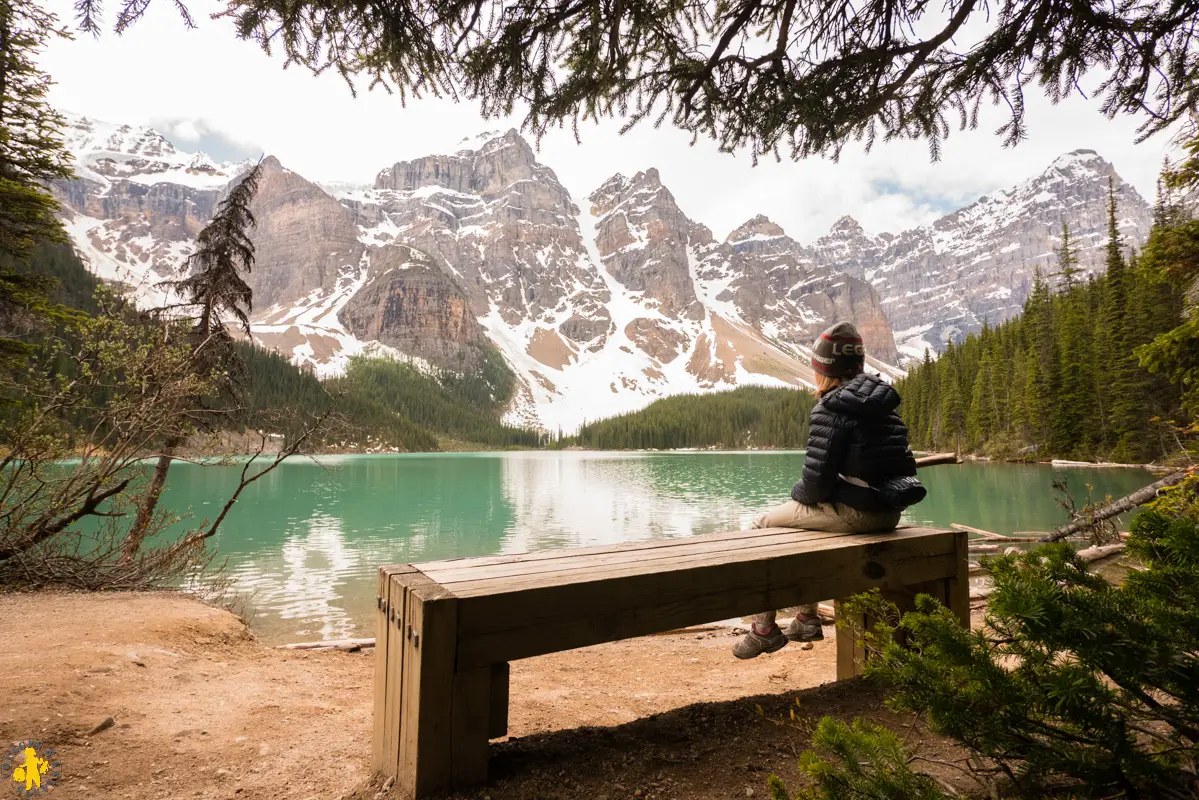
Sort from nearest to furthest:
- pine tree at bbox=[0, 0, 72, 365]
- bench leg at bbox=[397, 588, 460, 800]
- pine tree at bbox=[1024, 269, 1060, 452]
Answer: bench leg at bbox=[397, 588, 460, 800], pine tree at bbox=[0, 0, 72, 365], pine tree at bbox=[1024, 269, 1060, 452]

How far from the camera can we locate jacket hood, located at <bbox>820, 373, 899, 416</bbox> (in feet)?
9.61

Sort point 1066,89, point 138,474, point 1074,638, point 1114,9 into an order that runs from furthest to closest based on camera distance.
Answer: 1. point 138,474
2. point 1066,89
3. point 1114,9
4. point 1074,638

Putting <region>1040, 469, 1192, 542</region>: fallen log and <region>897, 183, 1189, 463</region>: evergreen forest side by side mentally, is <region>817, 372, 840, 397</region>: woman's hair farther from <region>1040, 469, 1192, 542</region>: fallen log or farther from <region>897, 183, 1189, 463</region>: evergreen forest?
<region>897, 183, 1189, 463</region>: evergreen forest

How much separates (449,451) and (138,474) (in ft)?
411

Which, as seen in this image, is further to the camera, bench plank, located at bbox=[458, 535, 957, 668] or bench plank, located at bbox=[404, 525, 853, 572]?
bench plank, located at bbox=[404, 525, 853, 572]

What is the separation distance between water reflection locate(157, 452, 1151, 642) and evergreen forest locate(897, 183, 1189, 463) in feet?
11.3

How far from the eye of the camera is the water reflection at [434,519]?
34.0ft

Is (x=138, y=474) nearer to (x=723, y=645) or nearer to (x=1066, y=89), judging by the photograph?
(x=723, y=645)

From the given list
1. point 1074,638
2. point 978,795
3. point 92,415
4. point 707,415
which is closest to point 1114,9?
point 1074,638

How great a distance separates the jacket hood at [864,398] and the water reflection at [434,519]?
19.5ft

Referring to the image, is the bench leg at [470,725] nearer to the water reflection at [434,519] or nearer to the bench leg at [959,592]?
the bench leg at [959,592]

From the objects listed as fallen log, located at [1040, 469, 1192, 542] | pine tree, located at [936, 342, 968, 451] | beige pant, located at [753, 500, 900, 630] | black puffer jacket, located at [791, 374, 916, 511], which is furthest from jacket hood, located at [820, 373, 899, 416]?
pine tree, located at [936, 342, 968, 451]

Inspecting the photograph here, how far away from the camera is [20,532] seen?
245 inches

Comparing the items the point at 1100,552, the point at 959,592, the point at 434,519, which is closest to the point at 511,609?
the point at 959,592
